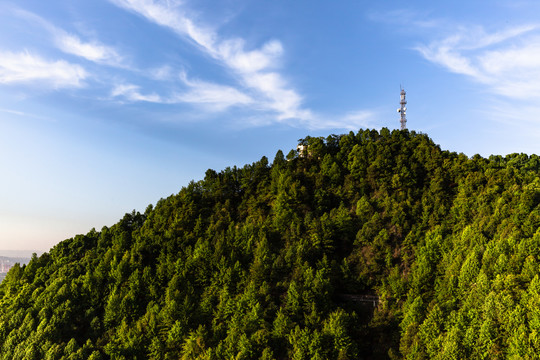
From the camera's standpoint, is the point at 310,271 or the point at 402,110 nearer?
the point at 310,271

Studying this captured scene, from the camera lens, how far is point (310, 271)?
204 ft

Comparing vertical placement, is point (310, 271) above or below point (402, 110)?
below

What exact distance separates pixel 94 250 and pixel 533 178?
81937mm

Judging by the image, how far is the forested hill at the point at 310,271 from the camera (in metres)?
52.8

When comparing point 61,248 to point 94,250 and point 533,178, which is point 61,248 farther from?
point 533,178

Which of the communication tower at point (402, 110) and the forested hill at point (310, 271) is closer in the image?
the forested hill at point (310, 271)

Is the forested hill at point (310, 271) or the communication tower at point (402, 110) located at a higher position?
the communication tower at point (402, 110)

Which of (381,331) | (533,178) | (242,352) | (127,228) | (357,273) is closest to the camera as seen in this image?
(242,352)

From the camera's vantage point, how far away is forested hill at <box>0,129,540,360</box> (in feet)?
173

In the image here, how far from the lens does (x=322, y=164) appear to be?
3477 inches

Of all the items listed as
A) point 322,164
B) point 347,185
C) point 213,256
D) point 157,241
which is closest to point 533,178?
point 347,185

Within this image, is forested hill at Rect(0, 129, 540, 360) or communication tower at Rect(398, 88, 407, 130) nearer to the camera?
forested hill at Rect(0, 129, 540, 360)

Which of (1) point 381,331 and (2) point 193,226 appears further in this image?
(2) point 193,226

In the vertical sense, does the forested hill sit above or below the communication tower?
below
